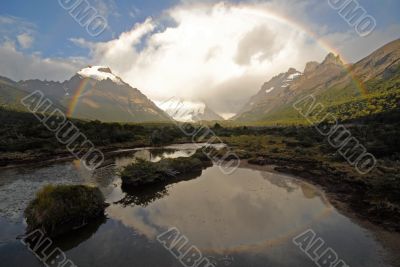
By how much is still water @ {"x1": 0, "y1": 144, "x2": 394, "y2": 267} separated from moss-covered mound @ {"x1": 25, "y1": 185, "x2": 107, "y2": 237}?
0.96 m

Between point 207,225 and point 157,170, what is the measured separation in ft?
51.8

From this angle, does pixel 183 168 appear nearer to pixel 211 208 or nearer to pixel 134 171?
pixel 134 171

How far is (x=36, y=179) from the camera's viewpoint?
35.2m

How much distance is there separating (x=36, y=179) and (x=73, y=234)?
749 inches

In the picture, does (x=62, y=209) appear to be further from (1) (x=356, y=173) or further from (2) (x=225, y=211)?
(1) (x=356, y=173)

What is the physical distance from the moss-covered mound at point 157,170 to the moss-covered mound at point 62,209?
9941 mm

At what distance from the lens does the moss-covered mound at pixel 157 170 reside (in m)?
33.1

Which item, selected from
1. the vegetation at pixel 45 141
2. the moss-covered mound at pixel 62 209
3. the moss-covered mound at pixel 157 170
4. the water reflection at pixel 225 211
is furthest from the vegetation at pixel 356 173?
the vegetation at pixel 45 141

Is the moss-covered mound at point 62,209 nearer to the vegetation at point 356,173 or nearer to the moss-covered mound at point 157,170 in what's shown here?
the moss-covered mound at point 157,170

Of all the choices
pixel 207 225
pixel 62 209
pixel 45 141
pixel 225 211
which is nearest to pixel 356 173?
pixel 225 211

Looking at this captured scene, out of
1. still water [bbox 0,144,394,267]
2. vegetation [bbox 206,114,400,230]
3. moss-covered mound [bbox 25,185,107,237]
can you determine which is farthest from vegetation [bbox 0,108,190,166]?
moss-covered mound [bbox 25,185,107,237]

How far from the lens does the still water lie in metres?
16.5

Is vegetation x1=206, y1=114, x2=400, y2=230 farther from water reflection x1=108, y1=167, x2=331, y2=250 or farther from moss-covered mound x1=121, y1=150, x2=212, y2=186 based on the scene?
moss-covered mound x1=121, y1=150, x2=212, y2=186

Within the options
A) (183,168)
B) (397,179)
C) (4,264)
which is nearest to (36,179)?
(183,168)
